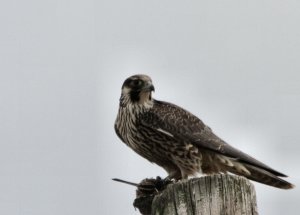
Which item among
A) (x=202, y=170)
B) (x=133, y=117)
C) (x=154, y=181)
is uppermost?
(x=133, y=117)

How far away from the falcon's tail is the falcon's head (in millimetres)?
1193

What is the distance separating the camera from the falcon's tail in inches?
274

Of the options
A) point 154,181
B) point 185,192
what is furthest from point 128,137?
point 185,192

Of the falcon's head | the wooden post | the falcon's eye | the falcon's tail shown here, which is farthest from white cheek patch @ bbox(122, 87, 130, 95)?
the wooden post

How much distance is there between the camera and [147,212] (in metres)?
5.01

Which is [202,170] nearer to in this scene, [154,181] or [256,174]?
[256,174]

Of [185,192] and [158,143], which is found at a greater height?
[158,143]

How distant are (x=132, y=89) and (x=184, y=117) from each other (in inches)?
25.6

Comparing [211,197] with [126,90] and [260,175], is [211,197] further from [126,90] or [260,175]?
[126,90]

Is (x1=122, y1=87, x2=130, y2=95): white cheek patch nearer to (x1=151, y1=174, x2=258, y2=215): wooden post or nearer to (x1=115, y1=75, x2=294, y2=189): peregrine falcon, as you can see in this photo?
(x1=115, y1=75, x2=294, y2=189): peregrine falcon

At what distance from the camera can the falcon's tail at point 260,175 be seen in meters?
6.96

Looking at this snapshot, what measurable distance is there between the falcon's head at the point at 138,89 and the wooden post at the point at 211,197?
347cm

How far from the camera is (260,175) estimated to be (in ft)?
23.5

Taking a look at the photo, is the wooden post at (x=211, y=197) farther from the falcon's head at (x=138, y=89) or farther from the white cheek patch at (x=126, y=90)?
the white cheek patch at (x=126, y=90)
